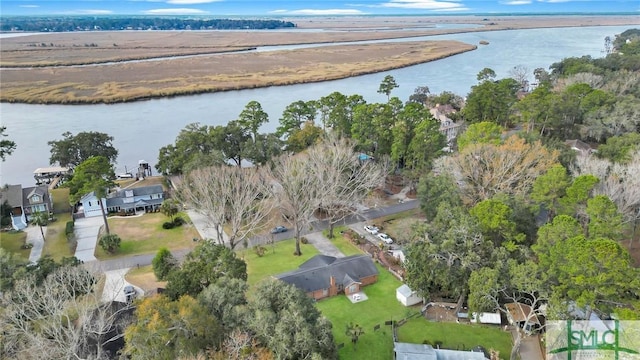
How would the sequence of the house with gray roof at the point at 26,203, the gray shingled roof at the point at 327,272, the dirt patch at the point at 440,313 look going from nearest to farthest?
the dirt patch at the point at 440,313 < the gray shingled roof at the point at 327,272 < the house with gray roof at the point at 26,203

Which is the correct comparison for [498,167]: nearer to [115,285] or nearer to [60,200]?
[115,285]

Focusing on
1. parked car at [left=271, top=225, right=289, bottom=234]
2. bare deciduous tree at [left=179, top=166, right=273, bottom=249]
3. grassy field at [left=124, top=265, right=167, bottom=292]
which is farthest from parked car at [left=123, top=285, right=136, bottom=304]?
parked car at [left=271, top=225, right=289, bottom=234]

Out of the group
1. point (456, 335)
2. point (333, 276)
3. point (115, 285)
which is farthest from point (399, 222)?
point (115, 285)

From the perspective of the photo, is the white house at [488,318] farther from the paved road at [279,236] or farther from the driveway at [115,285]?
the driveway at [115,285]

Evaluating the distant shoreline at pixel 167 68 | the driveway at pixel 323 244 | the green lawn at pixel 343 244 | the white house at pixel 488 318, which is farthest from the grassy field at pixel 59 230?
the distant shoreline at pixel 167 68

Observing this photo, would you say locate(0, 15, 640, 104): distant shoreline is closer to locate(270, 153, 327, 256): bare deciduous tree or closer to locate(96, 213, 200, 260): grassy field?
locate(96, 213, 200, 260): grassy field

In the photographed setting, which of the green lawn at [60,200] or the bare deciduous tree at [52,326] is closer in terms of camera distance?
the bare deciduous tree at [52,326]

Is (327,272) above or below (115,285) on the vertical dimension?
below
